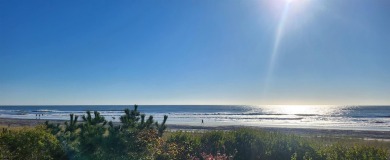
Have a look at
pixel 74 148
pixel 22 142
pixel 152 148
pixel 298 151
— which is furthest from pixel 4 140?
pixel 298 151

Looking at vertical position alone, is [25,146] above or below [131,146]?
above

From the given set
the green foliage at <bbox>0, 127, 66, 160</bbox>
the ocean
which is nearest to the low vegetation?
the green foliage at <bbox>0, 127, 66, 160</bbox>

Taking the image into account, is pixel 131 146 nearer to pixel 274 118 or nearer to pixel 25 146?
pixel 25 146

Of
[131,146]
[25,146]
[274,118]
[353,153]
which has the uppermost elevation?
[25,146]

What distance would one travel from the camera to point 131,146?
28.5ft

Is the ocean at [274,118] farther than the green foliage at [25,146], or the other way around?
the ocean at [274,118]

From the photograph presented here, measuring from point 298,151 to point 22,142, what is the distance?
7.38 meters

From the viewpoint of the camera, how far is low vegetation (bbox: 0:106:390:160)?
318 inches

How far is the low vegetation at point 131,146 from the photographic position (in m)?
8.07

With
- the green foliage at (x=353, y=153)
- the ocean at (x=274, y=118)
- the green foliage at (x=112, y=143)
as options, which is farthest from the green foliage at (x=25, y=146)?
the green foliage at (x=353, y=153)

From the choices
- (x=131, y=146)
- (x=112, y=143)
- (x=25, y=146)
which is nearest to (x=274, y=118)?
(x=131, y=146)

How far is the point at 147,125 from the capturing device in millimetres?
9469

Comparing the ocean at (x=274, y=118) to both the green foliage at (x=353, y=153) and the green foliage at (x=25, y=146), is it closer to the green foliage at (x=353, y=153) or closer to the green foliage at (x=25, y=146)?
the green foliage at (x=25, y=146)

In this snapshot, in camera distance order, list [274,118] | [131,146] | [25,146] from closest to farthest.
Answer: [25,146] → [131,146] → [274,118]
